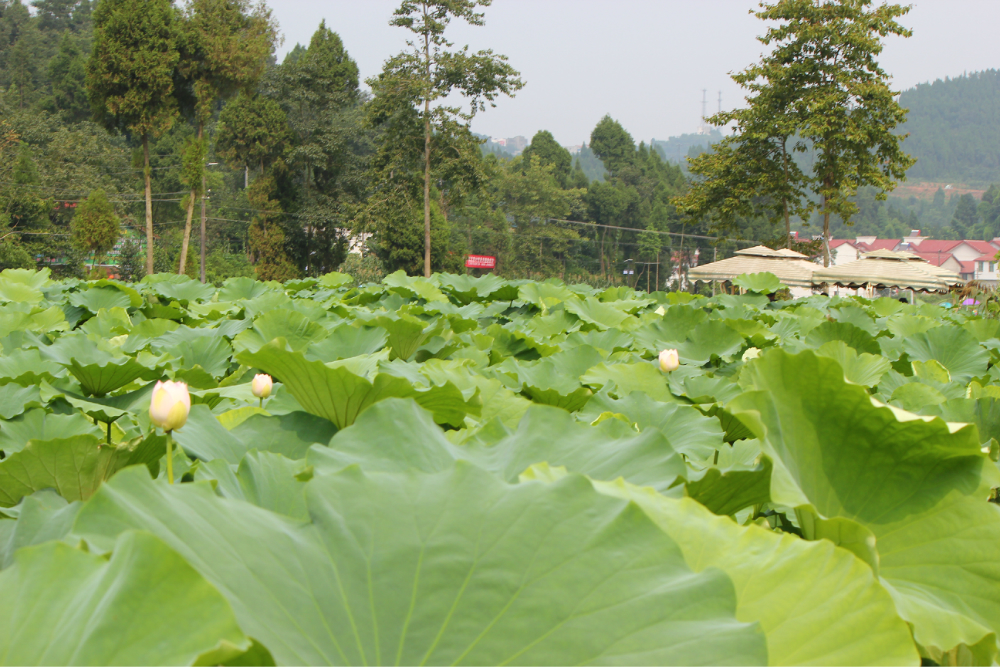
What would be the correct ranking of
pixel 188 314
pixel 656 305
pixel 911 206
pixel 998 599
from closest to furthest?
pixel 998 599 < pixel 188 314 < pixel 656 305 < pixel 911 206

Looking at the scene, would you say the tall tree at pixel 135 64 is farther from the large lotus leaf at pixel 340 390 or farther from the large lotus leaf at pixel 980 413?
the large lotus leaf at pixel 980 413

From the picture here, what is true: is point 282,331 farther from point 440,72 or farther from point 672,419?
point 440,72

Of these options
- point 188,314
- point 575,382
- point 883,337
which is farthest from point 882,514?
point 188,314

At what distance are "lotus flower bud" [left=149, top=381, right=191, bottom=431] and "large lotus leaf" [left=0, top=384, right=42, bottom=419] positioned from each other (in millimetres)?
662

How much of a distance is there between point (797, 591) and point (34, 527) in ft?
2.30

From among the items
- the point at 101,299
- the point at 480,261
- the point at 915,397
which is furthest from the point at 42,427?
the point at 480,261

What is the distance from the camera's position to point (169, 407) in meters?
0.92

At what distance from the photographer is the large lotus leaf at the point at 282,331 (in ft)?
6.47

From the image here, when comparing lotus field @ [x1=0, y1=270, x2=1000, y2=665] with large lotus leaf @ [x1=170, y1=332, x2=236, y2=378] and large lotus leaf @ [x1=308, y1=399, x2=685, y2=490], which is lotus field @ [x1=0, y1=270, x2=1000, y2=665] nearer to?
large lotus leaf @ [x1=308, y1=399, x2=685, y2=490]

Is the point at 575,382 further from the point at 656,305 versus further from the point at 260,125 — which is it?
the point at 260,125

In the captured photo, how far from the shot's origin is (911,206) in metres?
166

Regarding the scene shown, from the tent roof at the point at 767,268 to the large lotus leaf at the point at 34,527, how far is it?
14870 millimetres

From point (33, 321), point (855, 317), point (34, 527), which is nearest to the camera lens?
point (34, 527)

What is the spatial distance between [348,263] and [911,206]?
17041 cm
